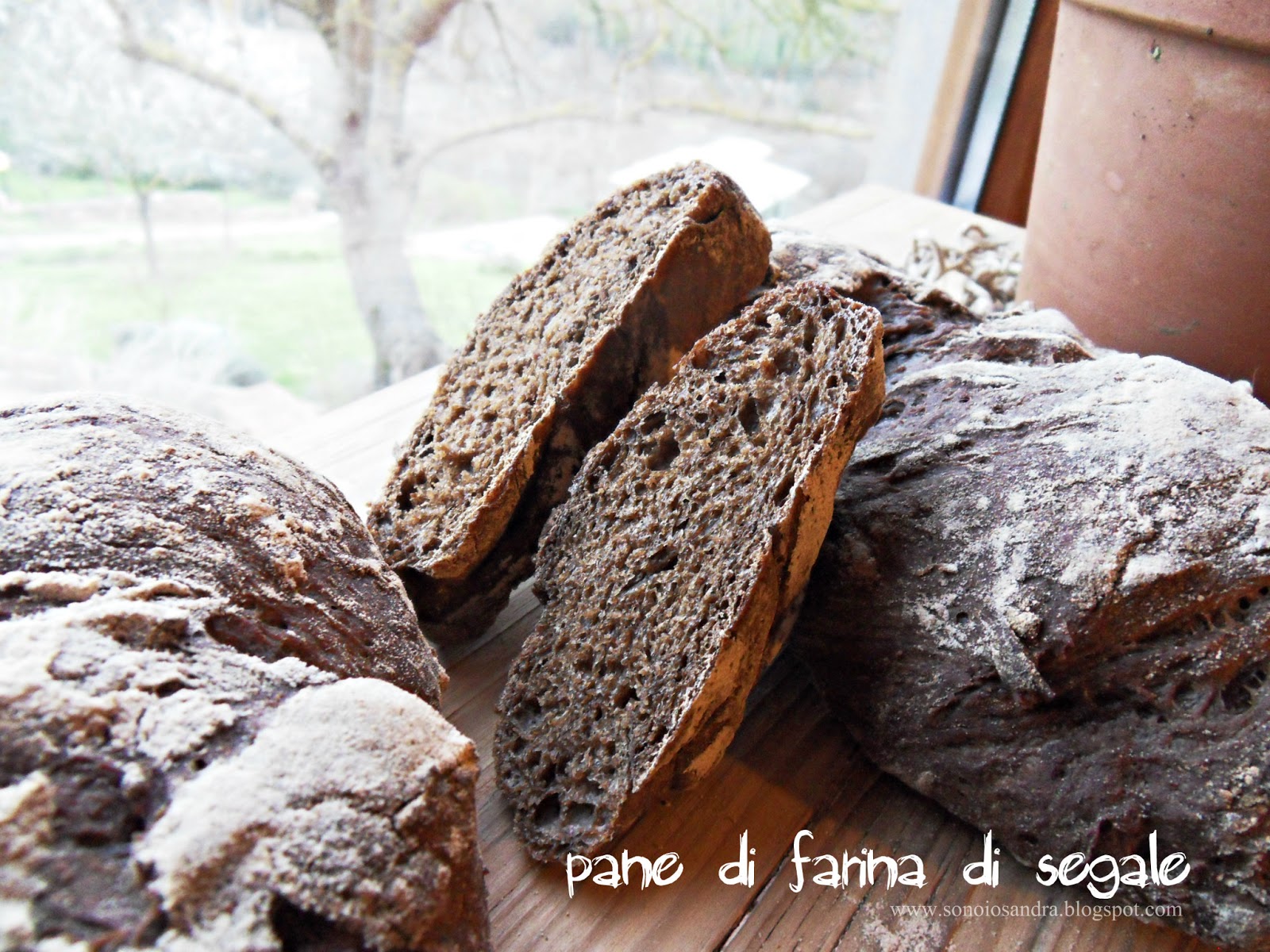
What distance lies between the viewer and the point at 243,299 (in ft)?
7.65

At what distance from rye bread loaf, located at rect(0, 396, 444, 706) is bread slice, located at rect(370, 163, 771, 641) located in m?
0.24

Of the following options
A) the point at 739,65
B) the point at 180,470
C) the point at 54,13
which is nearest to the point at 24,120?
the point at 54,13

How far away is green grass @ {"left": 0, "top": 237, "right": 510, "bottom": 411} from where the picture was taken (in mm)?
2117

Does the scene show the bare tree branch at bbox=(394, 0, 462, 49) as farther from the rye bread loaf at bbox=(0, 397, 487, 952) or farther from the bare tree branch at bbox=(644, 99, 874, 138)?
the rye bread loaf at bbox=(0, 397, 487, 952)

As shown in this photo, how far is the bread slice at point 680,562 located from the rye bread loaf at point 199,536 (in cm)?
22

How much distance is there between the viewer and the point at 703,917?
1.22 meters

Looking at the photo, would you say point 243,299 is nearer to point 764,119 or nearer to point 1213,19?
point 764,119

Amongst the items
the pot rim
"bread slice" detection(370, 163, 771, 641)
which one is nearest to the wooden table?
"bread slice" detection(370, 163, 771, 641)

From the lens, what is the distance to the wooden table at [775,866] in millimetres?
1207

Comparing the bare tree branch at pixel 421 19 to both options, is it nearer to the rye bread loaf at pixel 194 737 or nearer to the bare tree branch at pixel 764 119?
the bare tree branch at pixel 764 119

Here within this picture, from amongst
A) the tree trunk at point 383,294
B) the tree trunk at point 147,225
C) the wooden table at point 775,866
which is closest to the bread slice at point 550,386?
the wooden table at point 775,866

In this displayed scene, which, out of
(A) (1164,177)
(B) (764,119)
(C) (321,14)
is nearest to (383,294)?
(C) (321,14)

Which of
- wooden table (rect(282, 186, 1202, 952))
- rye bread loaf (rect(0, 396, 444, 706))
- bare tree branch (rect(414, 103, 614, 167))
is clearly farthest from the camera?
bare tree branch (rect(414, 103, 614, 167))

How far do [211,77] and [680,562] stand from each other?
1.78 meters
